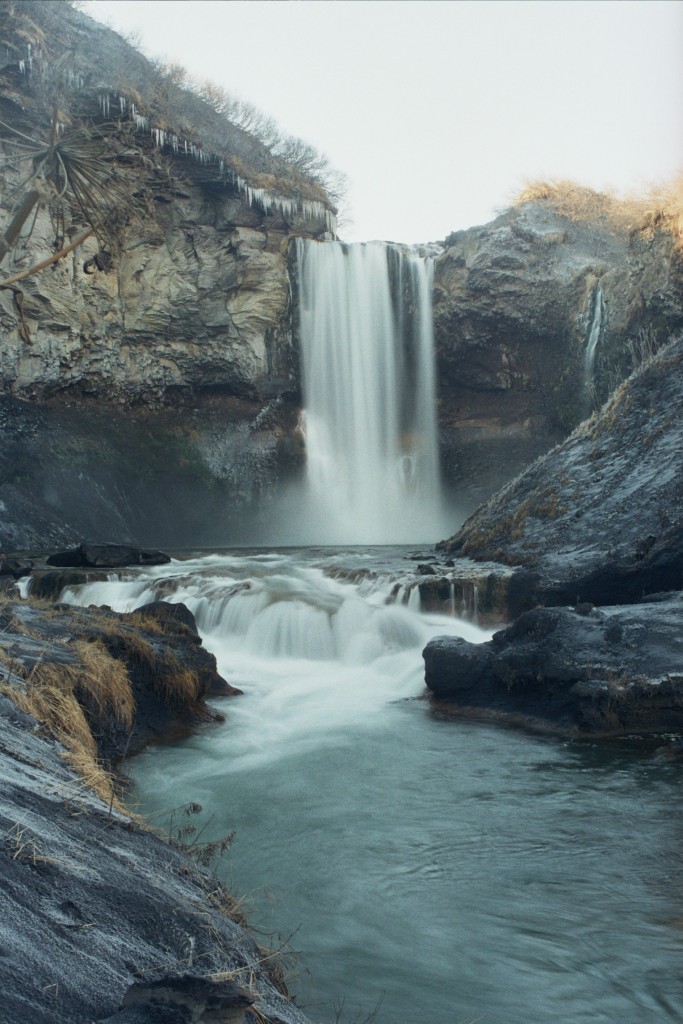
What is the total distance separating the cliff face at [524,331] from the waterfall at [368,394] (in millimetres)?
729

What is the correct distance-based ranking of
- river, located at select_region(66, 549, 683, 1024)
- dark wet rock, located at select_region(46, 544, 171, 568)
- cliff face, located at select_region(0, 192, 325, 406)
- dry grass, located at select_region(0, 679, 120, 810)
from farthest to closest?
cliff face, located at select_region(0, 192, 325, 406)
dark wet rock, located at select_region(46, 544, 171, 568)
dry grass, located at select_region(0, 679, 120, 810)
river, located at select_region(66, 549, 683, 1024)

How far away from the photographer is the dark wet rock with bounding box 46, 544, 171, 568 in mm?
14703

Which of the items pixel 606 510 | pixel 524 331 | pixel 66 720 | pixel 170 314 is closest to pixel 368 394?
pixel 524 331

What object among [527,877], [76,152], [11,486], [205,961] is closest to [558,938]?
[527,877]

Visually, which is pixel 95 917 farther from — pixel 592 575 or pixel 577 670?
pixel 592 575

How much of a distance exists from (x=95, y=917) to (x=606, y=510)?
380 inches

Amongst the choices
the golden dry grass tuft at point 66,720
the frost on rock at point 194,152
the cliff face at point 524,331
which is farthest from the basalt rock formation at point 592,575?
the frost on rock at point 194,152

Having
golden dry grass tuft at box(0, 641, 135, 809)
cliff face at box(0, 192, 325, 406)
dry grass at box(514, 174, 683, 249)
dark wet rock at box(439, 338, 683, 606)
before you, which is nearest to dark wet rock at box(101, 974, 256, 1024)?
golden dry grass tuft at box(0, 641, 135, 809)

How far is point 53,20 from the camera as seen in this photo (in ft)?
74.6

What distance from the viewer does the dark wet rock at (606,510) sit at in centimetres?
995

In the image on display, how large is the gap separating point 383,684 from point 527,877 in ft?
15.9

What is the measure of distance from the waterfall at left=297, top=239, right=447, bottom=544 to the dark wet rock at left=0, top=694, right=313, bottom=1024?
20805 mm

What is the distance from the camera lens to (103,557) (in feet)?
48.6

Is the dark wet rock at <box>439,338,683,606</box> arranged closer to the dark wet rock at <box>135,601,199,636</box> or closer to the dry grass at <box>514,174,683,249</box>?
the dark wet rock at <box>135,601,199,636</box>
